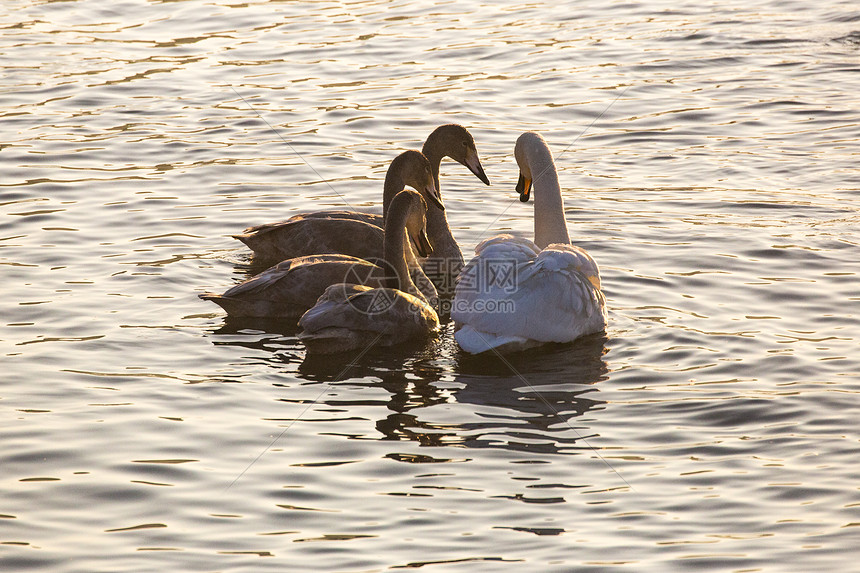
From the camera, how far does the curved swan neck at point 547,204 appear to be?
9289 millimetres

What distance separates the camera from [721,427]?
702 cm

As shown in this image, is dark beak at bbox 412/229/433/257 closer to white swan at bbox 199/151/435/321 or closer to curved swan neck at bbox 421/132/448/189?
white swan at bbox 199/151/435/321

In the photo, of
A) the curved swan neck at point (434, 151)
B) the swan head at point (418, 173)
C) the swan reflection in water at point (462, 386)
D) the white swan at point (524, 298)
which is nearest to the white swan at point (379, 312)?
the swan reflection in water at point (462, 386)

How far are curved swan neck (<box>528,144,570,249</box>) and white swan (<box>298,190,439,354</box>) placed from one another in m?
1.08

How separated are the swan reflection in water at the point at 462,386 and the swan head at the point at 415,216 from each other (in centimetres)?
93

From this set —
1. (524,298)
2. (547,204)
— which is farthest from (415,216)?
(524,298)

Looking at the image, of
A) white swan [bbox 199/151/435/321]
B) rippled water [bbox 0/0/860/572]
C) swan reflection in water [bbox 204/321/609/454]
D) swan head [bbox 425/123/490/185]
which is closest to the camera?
rippled water [bbox 0/0/860/572]

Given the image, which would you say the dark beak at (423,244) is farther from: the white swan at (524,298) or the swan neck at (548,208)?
the swan neck at (548,208)

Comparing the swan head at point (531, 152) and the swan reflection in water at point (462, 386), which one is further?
the swan head at point (531, 152)

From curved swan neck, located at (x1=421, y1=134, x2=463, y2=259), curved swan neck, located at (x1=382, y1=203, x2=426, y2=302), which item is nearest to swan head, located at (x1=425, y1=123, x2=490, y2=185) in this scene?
curved swan neck, located at (x1=421, y1=134, x2=463, y2=259)

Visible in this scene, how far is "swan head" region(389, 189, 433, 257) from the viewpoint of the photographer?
8688 mm

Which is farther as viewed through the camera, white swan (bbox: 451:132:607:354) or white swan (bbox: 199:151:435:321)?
white swan (bbox: 199:151:435:321)

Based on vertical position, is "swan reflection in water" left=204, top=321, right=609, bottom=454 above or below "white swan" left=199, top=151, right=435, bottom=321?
below

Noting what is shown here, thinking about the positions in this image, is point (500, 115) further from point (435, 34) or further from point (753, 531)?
point (753, 531)
